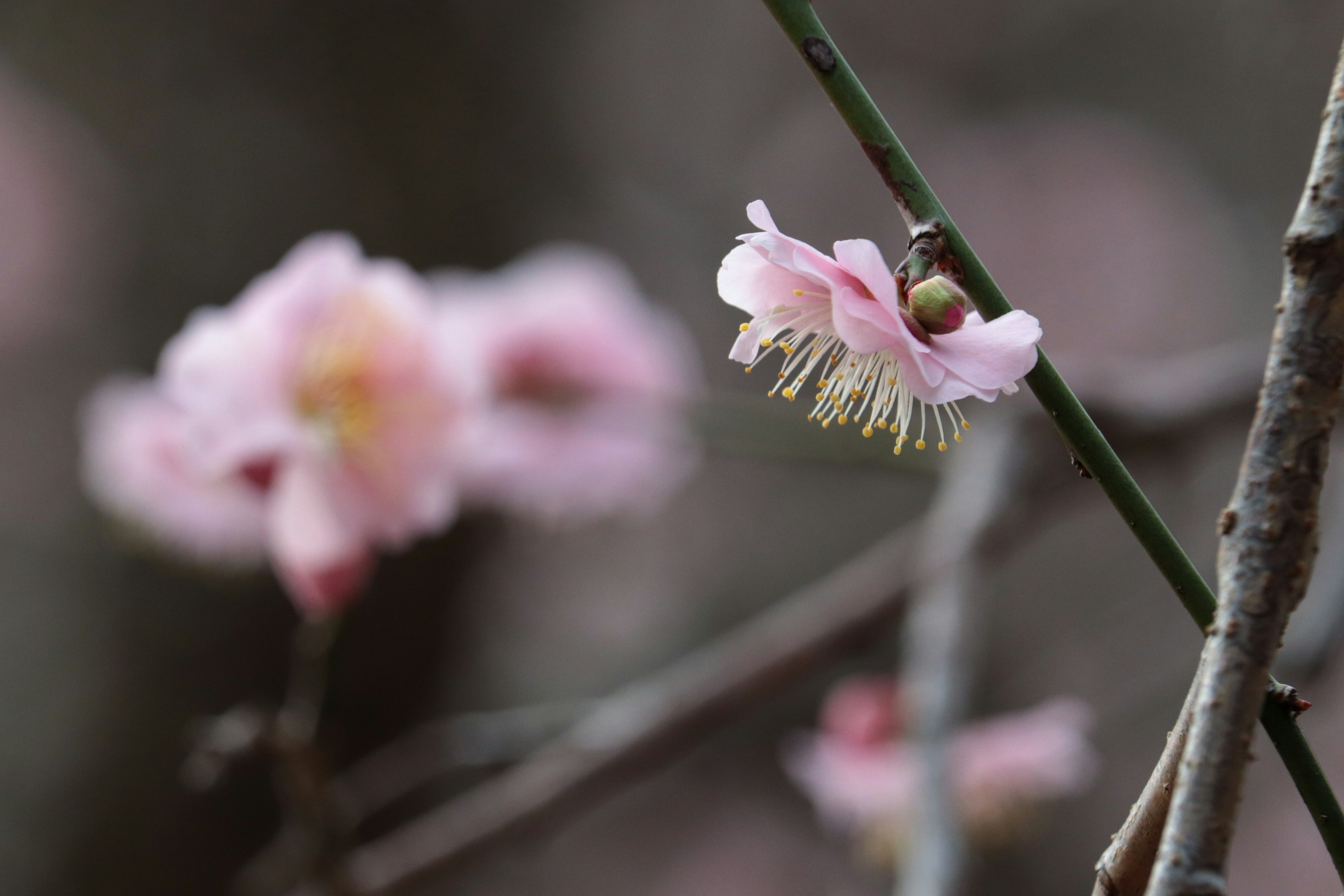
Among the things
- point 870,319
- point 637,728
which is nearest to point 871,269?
point 870,319

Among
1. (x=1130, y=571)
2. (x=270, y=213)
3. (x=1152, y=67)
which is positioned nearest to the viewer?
(x=270, y=213)

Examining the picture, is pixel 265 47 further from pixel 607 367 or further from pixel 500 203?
pixel 607 367

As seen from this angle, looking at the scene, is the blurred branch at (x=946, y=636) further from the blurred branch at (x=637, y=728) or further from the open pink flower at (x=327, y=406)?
the open pink flower at (x=327, y=406)

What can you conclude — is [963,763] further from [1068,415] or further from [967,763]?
[1068,415]

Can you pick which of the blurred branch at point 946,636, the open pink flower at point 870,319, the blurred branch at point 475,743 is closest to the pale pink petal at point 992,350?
the open pink flower at point 870,319

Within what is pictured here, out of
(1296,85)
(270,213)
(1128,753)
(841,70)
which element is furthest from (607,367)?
(1296,85)
